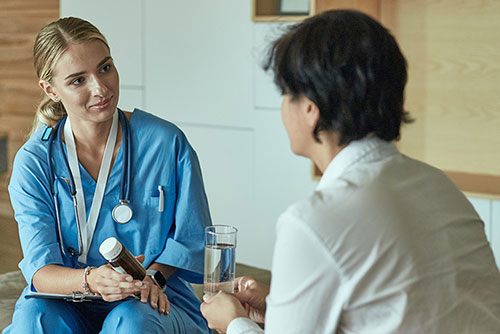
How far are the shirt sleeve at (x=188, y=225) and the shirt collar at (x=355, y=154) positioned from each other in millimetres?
864

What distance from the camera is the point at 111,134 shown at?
2162 mm

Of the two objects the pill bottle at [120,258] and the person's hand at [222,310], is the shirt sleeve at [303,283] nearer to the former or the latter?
the person's hand at [222,310]

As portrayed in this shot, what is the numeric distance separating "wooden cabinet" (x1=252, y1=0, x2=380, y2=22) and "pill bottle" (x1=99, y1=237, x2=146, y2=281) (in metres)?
1.73

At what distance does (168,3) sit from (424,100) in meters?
1.57

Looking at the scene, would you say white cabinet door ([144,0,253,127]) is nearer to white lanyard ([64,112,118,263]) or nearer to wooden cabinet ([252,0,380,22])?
wooden cabinet ([252,0,380,22])

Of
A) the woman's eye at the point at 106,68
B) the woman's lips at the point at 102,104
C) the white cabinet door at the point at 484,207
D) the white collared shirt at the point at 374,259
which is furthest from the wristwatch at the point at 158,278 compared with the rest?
the white cabinet door at the point at 484,207

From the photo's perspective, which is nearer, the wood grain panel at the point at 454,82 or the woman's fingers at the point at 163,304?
the woman's fingers at the point at 163,304

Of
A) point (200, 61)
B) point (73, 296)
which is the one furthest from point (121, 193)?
point (200, 61)

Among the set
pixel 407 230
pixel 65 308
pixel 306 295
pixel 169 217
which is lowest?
pixel 65 308

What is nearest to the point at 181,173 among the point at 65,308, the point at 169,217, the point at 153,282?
the point at 169,217

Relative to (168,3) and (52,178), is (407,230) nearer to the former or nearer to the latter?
(52,178)

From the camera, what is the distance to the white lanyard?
2.09 meters

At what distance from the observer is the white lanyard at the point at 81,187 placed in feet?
6.86

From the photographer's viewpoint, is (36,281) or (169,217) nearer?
(36,281)
